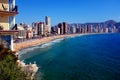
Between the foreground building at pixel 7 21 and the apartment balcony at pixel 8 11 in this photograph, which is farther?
the foreground building at pixel 7 21

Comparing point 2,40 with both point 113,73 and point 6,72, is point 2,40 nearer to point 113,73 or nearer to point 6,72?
point 6,72

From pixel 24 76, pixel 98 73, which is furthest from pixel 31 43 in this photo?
pixel 24 76

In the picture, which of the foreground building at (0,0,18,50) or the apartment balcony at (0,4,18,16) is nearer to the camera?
the apartment balcony at (0,4,18,16)

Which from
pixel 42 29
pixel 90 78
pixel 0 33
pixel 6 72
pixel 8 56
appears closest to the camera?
pixel 6 72

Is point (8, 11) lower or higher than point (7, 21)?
higher

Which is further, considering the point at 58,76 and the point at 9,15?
the point at 58,76

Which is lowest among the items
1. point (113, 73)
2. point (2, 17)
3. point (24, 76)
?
point (113, 73)

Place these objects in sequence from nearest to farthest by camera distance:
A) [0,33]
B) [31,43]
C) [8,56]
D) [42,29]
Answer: [8,56] < [0,33] < [31,43] < [42,29]

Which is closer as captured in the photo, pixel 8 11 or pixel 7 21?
pixel 8 11
